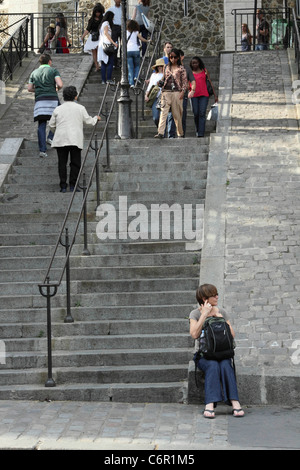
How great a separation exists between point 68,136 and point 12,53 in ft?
27.9

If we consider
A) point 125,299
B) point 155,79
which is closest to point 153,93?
point 155,79

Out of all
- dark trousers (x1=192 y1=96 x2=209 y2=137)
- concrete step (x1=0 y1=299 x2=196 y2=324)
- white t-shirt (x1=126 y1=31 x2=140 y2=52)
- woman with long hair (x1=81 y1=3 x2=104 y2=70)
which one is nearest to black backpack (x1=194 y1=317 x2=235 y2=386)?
concrete step (x1=0 y1=299 x2=196 y2=324)

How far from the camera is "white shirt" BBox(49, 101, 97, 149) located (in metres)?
14.2

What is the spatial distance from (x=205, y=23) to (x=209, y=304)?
2199cm

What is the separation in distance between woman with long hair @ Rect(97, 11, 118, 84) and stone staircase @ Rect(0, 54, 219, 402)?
5.68 meters

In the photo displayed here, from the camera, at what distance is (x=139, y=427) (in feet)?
29.2

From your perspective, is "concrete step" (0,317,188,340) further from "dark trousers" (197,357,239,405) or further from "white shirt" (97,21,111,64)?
"white shirt" (97,21,111,64)

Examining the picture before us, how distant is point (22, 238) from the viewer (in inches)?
513

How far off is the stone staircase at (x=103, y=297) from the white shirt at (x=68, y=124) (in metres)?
0.71

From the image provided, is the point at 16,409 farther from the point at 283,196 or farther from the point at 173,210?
the point at 283,196

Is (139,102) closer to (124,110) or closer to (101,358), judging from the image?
(124,110)

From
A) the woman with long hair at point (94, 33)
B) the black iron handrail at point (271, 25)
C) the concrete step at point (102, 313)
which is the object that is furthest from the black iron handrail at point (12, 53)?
the concrete step at point (102, 313)

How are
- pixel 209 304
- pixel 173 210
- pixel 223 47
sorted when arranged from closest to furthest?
pixel 209 304 → pixel 173 210 → pixel 223 47

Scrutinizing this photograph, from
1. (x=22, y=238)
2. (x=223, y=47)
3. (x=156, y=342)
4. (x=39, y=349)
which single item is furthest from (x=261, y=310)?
(x=223, y=47)
